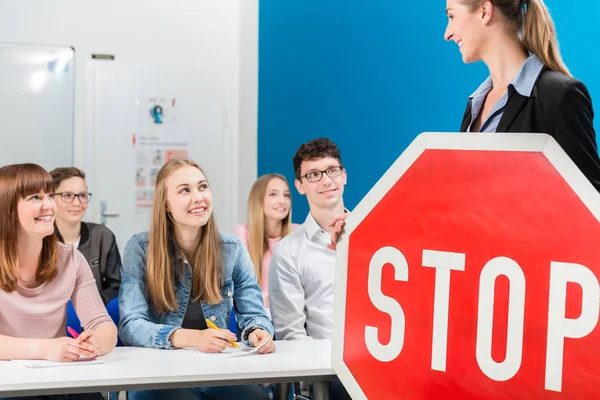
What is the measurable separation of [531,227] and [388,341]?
219mm

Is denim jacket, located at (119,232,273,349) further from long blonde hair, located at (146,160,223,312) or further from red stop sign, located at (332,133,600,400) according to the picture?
red stop sign, located at (332,133,600,400)

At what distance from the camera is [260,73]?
5.68 m

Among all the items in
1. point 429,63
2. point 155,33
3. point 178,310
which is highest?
point 155,33

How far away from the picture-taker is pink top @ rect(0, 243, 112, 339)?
2291mm

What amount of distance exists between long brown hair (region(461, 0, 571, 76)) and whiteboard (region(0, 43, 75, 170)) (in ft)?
15.9

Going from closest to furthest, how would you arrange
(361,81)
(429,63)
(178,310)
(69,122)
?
1. (178,310)
2. (429,63)
3. (361,81)
4. (69,122)

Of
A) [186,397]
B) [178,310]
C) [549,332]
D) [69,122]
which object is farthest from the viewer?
[69,122]

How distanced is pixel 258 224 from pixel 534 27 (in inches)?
118

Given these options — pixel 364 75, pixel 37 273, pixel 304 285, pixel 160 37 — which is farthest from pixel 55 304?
pixel 160 37

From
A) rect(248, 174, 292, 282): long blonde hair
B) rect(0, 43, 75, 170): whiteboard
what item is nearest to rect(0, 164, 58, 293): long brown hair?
rect(248, 174, 292, 282): long blonde hair

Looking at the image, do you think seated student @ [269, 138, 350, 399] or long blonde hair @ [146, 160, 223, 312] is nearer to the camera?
long blonde hair @ [146, 160, 223, 312]

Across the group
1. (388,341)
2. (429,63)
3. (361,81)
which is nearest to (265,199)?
(361,81)

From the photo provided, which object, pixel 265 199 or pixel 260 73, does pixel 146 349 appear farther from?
pixel 260 73

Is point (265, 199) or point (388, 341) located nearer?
point (388, 341)
